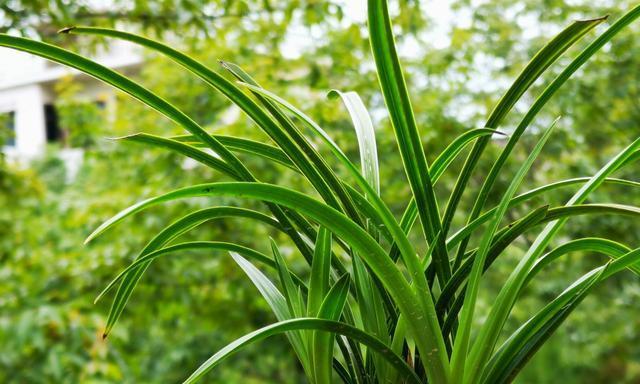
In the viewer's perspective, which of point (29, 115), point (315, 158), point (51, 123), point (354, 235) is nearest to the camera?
point (354, 235)

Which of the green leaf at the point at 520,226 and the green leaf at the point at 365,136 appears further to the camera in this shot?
the green leaf at the point at 365,136

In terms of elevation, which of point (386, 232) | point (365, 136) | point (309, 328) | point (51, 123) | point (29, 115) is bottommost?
point (309, 328)

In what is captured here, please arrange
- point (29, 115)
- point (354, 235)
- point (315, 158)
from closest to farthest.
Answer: point (354, 235) < point (315, 158) < point (29, 115)

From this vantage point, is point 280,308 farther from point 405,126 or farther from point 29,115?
point 29,115

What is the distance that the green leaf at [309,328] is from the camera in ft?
1.51

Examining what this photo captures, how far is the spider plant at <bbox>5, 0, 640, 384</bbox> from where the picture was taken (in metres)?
0.52

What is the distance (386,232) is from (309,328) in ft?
0.46

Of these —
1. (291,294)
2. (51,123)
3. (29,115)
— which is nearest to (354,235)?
(291,294)

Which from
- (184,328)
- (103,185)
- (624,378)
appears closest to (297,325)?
(184,328)

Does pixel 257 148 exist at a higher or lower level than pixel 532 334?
higher

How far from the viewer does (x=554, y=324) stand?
0.60 m

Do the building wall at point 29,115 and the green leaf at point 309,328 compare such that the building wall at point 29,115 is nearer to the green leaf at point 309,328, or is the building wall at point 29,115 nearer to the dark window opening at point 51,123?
the dark window opening at point 51,123

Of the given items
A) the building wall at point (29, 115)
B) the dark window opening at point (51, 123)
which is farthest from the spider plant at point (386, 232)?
the dark window opening at point (51, 123)

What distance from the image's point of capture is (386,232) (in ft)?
2.02
